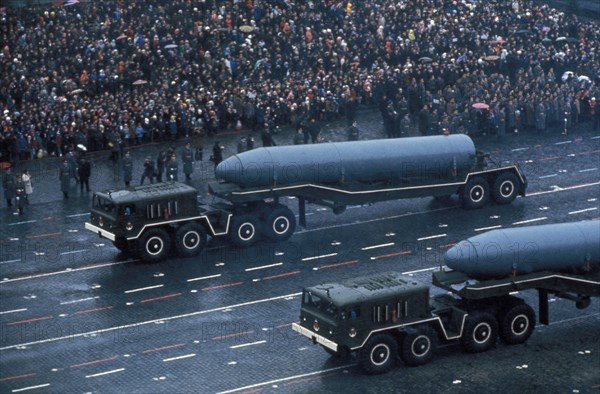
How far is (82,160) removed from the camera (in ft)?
208

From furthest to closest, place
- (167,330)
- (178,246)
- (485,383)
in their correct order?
1. (178,246)
2. (167,330)
3. (485,383)

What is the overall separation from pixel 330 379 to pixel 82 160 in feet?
84.9

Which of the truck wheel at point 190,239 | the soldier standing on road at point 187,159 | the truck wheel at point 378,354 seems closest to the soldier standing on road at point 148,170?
the soldier standing on road at point 187,159

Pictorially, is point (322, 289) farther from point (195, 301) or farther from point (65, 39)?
point (65, 39)

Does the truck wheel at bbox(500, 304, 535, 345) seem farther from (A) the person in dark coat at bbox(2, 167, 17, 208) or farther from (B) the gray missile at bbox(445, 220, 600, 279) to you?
(A) the person in dark coat at bbox(2, 167, 17, 208)

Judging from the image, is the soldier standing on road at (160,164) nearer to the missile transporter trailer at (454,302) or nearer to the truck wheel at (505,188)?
the truck wheel at (505,188)

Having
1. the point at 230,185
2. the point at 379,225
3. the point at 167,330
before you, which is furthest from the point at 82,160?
the point at 167,330

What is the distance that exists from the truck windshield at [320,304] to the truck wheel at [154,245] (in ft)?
39.0

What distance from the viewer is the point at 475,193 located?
59469 mm

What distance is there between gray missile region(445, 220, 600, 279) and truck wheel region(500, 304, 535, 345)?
1.19 m

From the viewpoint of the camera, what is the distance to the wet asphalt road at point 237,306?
41.4 meters

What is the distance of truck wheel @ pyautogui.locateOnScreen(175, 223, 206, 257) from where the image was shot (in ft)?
175

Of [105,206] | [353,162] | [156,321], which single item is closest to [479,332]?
[156,321]

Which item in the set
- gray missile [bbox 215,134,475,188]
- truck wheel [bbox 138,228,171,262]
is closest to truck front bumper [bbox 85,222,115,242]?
truck wheel [bbox 138,228,171,262]
